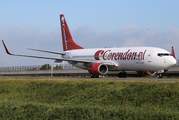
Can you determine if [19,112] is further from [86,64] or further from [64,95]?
[86,64]

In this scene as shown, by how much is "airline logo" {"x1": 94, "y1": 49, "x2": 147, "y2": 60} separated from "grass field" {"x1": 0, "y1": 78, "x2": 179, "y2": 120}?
41.5ft

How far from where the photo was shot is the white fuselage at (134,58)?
30.4 m

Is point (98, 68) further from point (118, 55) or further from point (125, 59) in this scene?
point (125, 59)

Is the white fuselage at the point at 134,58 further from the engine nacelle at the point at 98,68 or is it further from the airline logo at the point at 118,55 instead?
the engine nacelle at the point at 98,68

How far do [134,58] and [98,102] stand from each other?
53.1 ft

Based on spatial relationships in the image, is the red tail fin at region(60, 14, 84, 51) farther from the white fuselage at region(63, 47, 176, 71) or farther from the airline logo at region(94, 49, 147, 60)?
the airline logo at region(94, 49, 147, 60)

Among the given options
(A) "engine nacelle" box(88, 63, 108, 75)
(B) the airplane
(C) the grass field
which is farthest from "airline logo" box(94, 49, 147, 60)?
(C) the grass field

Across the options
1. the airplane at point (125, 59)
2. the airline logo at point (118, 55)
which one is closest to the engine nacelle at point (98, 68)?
the airplane at point (125, 59)

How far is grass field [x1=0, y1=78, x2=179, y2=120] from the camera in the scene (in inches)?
567

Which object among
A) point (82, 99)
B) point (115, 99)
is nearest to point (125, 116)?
point (115, 99)

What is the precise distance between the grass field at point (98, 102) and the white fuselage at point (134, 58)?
11860 millimetres

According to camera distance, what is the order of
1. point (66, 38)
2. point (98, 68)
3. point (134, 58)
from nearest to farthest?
point (134, 58), point (98, 68), point (66, 38)

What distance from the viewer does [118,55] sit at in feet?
114

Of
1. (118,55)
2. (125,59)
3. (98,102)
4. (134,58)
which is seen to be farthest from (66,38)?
(98,102)
